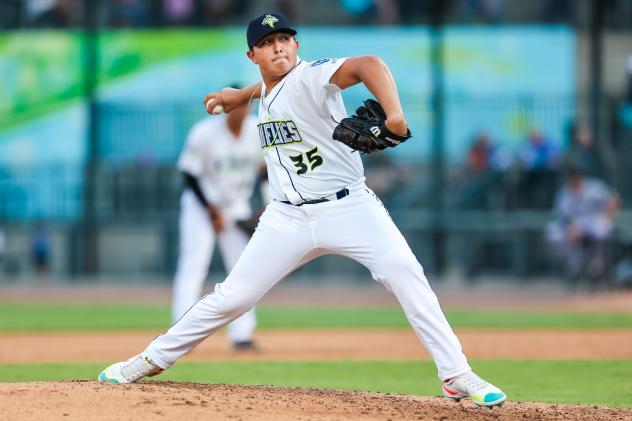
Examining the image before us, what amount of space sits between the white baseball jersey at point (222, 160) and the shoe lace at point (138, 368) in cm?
419

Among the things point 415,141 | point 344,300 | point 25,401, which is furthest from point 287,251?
point 415,141

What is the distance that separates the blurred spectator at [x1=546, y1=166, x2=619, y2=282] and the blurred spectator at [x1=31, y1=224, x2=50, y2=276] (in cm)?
1000

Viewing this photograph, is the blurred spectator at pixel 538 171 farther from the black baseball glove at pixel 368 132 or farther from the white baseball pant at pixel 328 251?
the black baseball glove at pixel 368 132

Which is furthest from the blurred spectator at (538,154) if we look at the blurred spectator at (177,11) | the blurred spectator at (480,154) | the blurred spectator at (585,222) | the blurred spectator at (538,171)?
the blurred spectator at (177,11)

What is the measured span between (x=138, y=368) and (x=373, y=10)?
54.5ft

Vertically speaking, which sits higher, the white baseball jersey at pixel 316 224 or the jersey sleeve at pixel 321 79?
the jersey sleeve at pixel 321 79

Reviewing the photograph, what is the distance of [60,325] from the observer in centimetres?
1442

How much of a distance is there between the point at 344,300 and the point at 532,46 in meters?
6.96

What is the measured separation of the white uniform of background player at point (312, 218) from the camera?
639 cm

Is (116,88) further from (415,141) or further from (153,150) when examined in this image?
(415,141)

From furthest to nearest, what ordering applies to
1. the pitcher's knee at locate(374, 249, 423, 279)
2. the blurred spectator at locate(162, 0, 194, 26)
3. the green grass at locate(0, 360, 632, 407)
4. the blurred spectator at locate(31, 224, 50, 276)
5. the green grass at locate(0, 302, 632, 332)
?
the blurred spectator at locate(162, 0, 194, 26), the blurred spectator at locate(31, 224, 50, 276), the green grass at locate(0, 302, 632, 332), the green grass at locate(0, 360, 632, 407), the pitcher's knee at locate(374, 249, 423, 279)

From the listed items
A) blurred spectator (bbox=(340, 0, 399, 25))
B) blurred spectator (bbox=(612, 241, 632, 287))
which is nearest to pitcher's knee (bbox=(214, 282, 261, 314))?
blurred spectator (bbox=(612, 241, 632, 287))

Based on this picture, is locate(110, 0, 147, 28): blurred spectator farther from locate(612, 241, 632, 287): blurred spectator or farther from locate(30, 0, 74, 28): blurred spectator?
locate(612, 241, 632, 287): blurred spectator

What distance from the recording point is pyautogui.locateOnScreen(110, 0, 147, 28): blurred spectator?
897 inches
